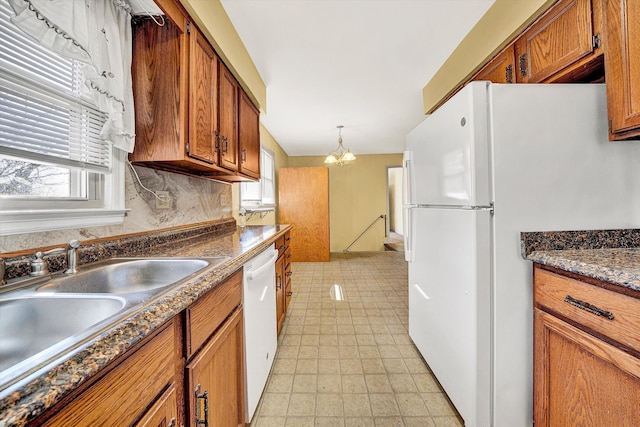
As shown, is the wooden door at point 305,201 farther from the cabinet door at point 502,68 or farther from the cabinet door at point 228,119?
the cabinet door at point 502,68

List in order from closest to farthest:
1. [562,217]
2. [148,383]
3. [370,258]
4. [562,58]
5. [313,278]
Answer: [148,383], [562,217], [562,58], [313,278], [370,258]

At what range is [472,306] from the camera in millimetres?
1197

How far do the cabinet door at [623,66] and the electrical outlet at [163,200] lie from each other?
2.21m

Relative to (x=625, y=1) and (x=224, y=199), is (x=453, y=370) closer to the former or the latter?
(x=625, y=1)

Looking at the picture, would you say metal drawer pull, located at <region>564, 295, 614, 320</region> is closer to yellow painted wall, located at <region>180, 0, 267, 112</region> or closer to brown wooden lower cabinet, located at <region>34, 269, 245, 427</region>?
brown wooden lower cabinet, located at <region>34, 269, 245, 427</region>

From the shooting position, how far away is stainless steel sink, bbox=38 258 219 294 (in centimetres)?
93

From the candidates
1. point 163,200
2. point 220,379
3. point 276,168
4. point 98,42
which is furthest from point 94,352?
point 276,168

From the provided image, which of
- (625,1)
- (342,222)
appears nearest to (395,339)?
(625,1)

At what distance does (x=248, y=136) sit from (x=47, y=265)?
65.8 inches

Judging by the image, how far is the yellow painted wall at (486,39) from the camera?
1.48 meters

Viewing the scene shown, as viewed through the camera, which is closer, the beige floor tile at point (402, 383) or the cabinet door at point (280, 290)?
the beige floor tile at point (402, 383)

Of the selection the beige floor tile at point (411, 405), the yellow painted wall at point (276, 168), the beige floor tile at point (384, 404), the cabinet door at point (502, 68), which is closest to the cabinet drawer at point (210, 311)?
the beige floor tile at point (384, 404)

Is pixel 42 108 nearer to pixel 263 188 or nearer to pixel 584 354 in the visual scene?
pixel 584 354

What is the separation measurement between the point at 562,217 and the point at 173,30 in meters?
2.01
